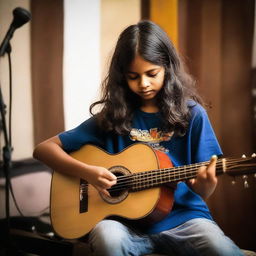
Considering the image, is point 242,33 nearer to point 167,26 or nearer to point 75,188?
point 167,26

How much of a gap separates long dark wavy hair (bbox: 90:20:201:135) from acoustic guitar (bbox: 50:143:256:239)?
137 millimetres

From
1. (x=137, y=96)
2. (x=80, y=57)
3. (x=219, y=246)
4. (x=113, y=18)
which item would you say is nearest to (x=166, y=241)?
(x=219, y=246)

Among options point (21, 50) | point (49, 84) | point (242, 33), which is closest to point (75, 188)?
point (49, 84)

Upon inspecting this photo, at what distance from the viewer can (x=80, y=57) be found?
6.73 feet

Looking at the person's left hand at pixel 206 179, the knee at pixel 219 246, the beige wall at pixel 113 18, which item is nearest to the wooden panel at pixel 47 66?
the beige wall at pixel 113 18

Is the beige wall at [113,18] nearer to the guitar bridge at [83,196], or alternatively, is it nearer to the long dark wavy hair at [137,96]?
the long dark wavy hair at [137,96]

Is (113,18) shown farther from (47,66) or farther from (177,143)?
(177,143)

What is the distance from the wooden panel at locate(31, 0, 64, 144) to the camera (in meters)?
2.01

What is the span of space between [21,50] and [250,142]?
1356mm

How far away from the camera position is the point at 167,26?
6.32 ft

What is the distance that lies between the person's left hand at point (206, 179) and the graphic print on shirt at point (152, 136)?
0.68ft

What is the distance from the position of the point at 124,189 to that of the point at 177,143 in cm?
26

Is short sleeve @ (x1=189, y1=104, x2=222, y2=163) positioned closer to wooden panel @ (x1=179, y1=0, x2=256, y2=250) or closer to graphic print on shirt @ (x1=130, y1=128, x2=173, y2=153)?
graphic print on shirt @ (x1=130, y1=128, x2=173, y2=153)

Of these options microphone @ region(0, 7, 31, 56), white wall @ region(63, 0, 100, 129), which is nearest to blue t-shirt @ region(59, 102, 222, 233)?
microphone @ region(0, 7, 31, 56)
